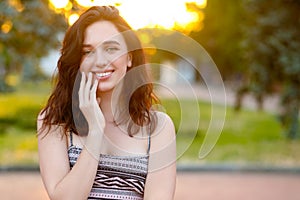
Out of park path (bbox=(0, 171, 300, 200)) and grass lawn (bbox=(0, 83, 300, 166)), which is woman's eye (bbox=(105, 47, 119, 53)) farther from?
park path (bbox=(0, 171, 300, 200))

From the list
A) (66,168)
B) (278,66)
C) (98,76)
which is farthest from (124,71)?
(278,66)

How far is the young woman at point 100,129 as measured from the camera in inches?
82.6

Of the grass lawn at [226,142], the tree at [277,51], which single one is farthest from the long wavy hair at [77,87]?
the tree at [277,51]

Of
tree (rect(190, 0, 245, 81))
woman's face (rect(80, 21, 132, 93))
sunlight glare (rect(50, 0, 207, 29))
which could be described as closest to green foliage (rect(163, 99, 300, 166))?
sunlight glare (rect(50, 0, 207, 29))

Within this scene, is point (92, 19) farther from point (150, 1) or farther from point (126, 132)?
point (150, 1)

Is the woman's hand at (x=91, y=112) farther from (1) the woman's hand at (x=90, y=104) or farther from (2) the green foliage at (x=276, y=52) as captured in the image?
(2) the green foliage at (x=276, y=52)

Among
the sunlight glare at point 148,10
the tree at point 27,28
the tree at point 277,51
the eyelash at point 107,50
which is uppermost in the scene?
the tree at point 277,51

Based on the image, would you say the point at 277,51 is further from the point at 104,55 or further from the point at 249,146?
the point at 104,55

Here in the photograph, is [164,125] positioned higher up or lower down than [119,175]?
higher up

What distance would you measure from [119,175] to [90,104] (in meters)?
0.24

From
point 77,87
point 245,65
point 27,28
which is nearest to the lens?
point 77,87

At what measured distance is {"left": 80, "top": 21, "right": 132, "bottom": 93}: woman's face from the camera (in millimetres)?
2119

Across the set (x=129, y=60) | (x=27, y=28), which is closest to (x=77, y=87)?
(x=129, y=60)

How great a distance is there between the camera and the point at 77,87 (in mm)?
2188
